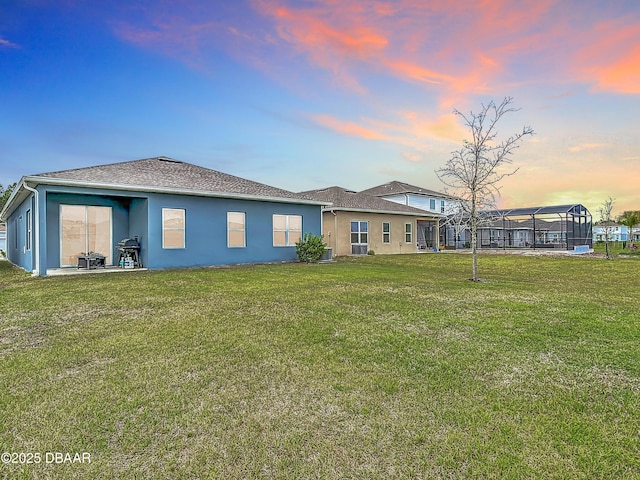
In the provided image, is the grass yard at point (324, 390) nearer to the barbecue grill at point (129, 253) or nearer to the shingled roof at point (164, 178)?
the shingled roof at point (164, 178)

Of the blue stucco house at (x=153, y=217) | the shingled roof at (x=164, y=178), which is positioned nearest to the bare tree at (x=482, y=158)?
the blue stucco house at (x=153, y=217)

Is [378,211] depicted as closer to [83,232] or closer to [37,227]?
[83,232]

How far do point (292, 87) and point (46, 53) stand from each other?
8.76 metres

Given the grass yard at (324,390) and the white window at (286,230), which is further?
the white window at (286,230)

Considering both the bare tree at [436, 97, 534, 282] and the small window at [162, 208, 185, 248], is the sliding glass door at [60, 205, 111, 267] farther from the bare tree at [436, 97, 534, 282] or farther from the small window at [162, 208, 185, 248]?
the bare tree at [436, 97, 534, 282]

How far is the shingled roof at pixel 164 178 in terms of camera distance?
11.2 m

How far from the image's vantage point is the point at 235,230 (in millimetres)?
13961

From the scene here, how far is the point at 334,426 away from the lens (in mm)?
2357

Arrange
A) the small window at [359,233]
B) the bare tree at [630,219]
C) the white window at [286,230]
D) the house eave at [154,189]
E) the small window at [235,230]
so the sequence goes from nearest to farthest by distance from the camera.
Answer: the house eave at [154,189] → the small window at [235,230] → the white window at [286,230] → the small window at [359,233] → the bare tree at [630,219]

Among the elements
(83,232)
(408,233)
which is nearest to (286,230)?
(83,232)

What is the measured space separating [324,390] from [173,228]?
11.2 meters

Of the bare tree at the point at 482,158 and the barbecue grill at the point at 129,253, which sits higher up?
the bare tree at the point at 482,158

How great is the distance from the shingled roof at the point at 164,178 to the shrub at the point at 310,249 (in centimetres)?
203

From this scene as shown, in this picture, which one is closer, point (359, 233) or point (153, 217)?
point (153, 217)
